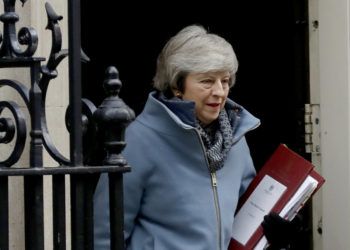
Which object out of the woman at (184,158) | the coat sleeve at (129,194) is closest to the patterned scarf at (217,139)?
the woman at (184,158)

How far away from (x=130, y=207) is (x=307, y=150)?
1432mm

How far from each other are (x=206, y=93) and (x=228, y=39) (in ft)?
7.18

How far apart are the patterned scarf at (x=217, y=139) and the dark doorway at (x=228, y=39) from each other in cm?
151

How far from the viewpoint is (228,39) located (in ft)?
18.4

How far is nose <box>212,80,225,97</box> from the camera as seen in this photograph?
3.46 metres

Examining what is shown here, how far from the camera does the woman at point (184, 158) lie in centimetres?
341

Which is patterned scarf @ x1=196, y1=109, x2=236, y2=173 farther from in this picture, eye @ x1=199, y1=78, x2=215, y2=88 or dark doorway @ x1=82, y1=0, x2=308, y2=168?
dark doorway @ x1=82, y1=0, x2=308, y2=168

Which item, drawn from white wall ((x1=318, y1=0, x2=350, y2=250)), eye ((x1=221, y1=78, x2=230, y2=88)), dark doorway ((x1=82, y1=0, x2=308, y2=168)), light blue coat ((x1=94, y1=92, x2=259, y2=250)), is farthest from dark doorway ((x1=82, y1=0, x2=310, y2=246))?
light blue coat ((x1=94, y1=92, x2=259, y2=250))

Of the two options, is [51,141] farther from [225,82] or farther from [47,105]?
[225,82]

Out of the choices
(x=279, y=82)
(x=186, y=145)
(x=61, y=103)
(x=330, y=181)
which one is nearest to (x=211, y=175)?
(x=186, y=145)

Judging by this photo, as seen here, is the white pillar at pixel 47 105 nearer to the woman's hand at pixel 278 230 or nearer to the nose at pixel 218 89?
the nose at pixel 218 89

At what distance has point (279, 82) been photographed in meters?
5.35

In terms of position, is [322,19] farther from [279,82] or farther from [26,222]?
[26,222]

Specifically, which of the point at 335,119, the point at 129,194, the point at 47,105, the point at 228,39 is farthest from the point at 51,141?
the point at 228,39
